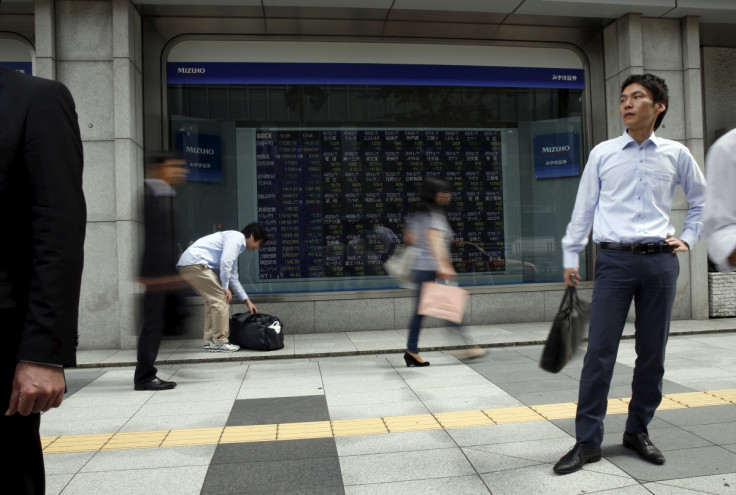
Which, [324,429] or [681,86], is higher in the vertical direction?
[681,86]

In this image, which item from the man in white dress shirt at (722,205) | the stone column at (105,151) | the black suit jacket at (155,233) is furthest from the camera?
the stone column at (105,151)

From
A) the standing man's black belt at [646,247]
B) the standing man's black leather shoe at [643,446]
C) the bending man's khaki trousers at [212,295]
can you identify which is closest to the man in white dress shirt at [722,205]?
the standing man's black belt at [646,247]

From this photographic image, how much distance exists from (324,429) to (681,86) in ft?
26.7

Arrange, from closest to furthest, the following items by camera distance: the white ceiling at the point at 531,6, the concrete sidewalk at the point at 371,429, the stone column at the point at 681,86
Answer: the concrete sidewalk at the point at 371,429
the white ceiling at the point at 531,6
the stone column at the point at 681,86

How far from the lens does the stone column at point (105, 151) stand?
7.85 meters

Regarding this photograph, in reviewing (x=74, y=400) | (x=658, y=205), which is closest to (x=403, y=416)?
(x=658, y=205)

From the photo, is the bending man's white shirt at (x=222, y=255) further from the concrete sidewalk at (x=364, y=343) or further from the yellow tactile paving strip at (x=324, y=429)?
the yellow tactile paving strip at (x=324, y=429)

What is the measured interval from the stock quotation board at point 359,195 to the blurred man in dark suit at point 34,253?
7.44 m

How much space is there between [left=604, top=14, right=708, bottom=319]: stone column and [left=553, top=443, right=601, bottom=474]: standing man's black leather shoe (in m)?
6.73

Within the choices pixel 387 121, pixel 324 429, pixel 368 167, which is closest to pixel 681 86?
pixel 387 121

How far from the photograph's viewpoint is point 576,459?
3221mm

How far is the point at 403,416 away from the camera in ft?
14.6

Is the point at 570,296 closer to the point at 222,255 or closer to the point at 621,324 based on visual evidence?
the point at 621,324

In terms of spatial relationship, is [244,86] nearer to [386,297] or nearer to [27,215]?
[386,297]
